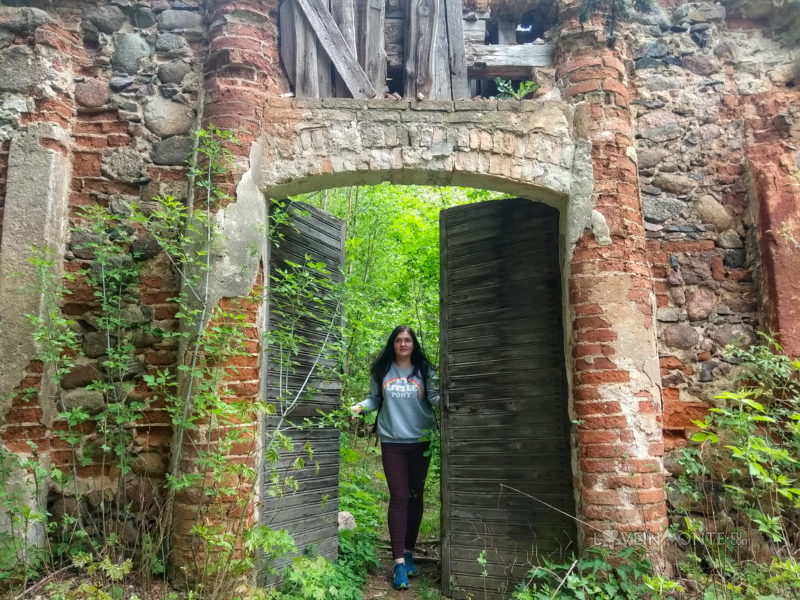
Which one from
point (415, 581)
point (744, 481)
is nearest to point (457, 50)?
point (744, 481)

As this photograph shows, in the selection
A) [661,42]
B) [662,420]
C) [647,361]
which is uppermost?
[661,42]

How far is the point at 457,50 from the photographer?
4.06m

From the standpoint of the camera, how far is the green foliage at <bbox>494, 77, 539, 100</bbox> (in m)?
3.88

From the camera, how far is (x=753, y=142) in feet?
12.8

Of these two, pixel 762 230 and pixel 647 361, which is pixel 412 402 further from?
pixel 762 230

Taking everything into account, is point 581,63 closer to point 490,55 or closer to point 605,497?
point 490,55

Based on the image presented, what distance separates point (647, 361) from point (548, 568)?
1.26 meters

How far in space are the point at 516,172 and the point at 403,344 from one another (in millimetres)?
1439

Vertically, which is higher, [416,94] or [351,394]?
[416,94]

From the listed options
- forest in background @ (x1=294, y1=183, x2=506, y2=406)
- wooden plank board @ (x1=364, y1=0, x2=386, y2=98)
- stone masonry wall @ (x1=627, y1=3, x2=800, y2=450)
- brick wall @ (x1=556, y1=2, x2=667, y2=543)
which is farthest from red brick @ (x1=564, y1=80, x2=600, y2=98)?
forest in background @ (x1=294, y1=183, x2=506, y2=406)

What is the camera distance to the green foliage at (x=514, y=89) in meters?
3.88

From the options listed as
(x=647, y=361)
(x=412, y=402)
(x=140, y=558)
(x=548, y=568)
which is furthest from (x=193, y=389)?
(x=647, y=361)

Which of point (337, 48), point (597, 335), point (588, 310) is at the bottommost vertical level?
point (597, 335)

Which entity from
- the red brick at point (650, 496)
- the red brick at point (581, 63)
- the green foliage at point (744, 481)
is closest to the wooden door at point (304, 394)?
the red brick at point (650, 496)
